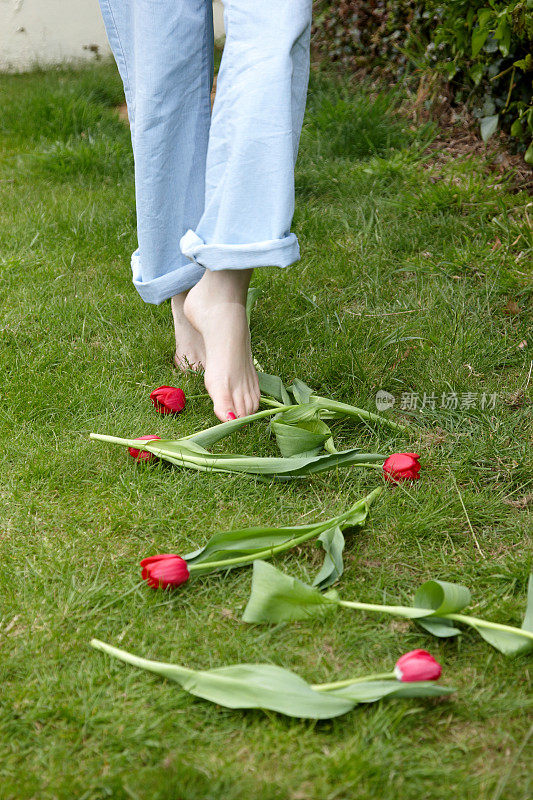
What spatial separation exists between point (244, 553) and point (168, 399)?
49 cm

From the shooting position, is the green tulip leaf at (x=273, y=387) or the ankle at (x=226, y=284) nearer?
the ankle at (x=226, y=284)

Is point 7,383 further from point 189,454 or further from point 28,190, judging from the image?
point 28,190

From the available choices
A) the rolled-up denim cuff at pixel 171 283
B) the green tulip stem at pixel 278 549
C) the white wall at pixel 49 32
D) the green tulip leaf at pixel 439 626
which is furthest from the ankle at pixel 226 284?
the white wall at pixel 49 32

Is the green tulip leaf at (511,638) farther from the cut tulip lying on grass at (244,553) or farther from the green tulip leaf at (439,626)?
the cut tulip lying on grass at (244,553)

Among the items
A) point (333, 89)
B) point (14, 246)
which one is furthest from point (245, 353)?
point (333, 89)

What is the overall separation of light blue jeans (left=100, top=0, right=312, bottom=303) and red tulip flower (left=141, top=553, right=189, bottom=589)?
570 millimetres

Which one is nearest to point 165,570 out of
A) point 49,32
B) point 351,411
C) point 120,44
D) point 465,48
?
point 351,411

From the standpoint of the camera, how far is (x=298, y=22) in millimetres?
1386

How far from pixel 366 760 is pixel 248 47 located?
3.81ft

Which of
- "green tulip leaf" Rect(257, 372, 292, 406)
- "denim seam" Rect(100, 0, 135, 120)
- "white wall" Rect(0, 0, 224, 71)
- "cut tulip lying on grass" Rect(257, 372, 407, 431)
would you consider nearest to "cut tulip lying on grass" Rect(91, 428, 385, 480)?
"cut tulip lying on grass" Rect(257, 372, 407, 431)

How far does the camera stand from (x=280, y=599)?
1.10 metres

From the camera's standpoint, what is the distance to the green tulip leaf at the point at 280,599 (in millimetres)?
1092

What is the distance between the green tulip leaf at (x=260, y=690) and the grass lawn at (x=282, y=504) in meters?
0.03
